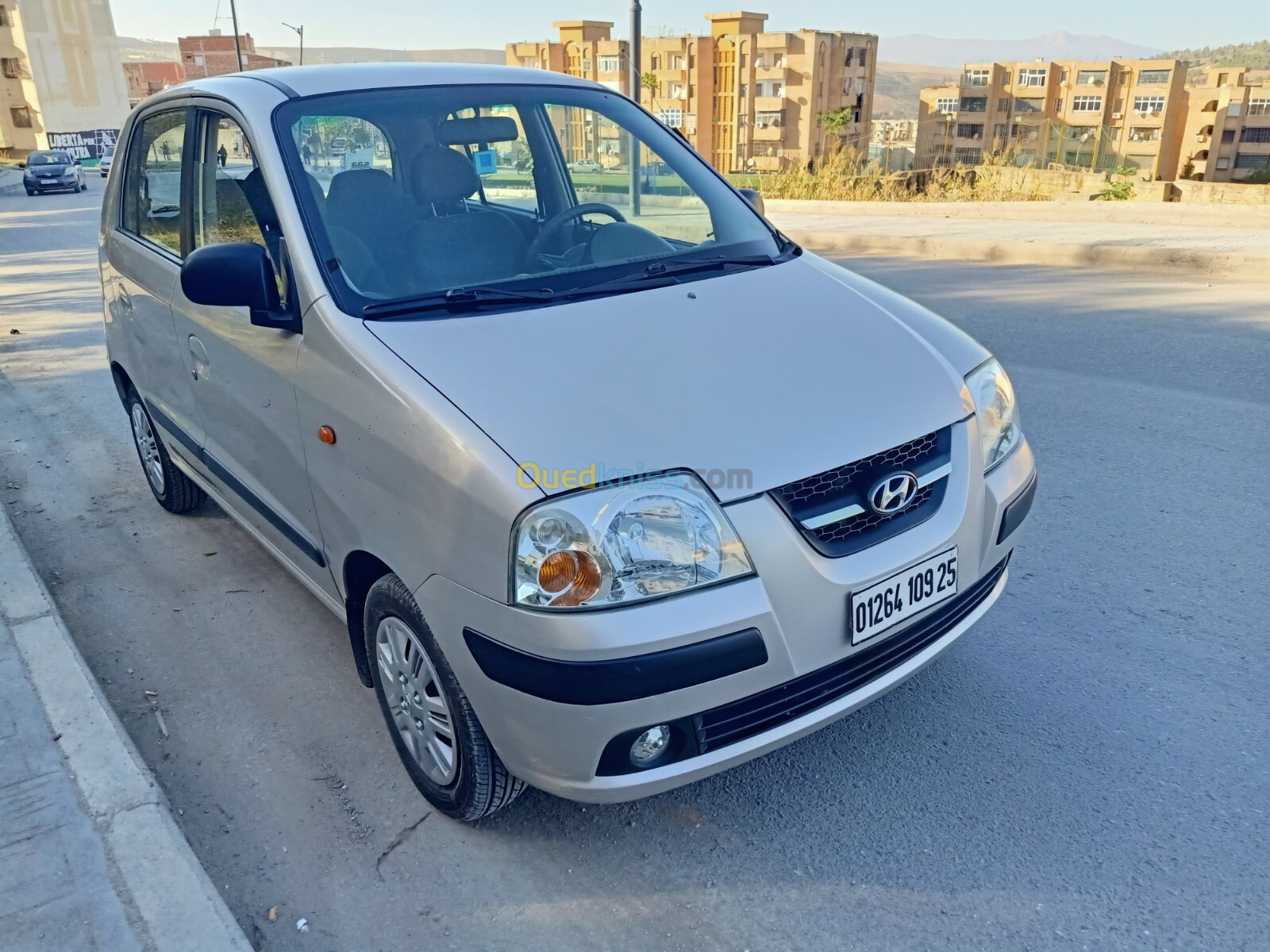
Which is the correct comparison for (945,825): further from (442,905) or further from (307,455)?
(307,455)

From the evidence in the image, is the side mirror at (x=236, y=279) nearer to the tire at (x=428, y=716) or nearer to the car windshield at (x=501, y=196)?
the car windshield at (x=501, y=196)

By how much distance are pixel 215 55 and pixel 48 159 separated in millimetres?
29155

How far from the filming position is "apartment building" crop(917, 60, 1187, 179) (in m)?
70.2

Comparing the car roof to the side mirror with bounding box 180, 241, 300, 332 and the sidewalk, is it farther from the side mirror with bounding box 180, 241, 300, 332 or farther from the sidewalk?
the sidewalk

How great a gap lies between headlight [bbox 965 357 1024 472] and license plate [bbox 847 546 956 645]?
338 millimetres

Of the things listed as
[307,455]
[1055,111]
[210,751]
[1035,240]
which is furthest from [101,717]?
[1055,111]

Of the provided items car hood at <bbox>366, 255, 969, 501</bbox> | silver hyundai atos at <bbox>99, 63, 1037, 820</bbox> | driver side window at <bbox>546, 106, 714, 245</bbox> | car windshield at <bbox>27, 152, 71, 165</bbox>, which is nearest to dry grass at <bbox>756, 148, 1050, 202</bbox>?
driver side window at <bbox>546, 106, 714, 245</bbox>

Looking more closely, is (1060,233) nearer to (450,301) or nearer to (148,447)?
(148,447)

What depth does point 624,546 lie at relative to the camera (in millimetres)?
1947

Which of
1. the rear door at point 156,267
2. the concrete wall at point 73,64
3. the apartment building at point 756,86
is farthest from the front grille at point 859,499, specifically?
the concrete wall at point 73,64

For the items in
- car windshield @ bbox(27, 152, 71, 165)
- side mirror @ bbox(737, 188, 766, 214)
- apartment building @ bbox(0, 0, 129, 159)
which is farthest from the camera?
apartment building @ bbox(0, 0, 129, 159)

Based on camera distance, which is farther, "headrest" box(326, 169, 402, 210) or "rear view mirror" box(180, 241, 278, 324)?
"headrest" box(326, 169, 402, 210)

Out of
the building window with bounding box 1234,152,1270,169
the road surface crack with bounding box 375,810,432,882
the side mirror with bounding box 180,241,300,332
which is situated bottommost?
the building window with bounding box 1234,152,1270,169

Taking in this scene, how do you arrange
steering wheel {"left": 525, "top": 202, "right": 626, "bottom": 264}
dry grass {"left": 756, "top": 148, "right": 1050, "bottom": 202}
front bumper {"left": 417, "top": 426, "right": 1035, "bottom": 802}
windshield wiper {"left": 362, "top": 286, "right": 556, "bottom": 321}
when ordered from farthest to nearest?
dry grass {"left": 756, "top": 148, "right": 1050, "bottom": 202} → steering wheel {"left": 525, "top": 202, "right": 626, "bottom": 264} → windshield wiper {"left": 362, "top": 286, "right": 556, "bottom": 321} → front bumper {"left": 417, "top": 426, "right": 1035, "bottom": 802}
